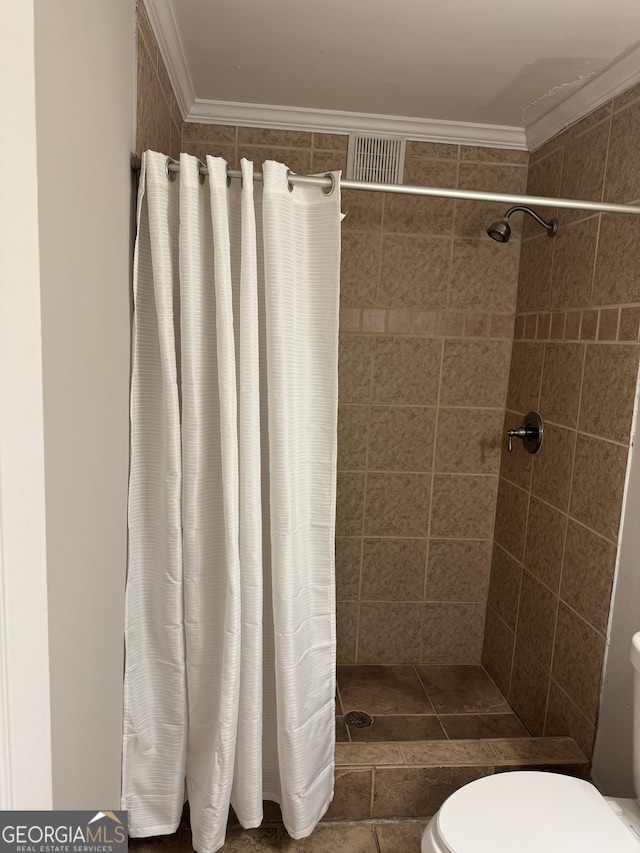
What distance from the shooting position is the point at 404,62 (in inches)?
70.5

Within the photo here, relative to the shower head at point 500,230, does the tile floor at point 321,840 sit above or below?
below

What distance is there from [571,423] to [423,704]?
3.96ft

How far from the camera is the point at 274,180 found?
134 centimetres

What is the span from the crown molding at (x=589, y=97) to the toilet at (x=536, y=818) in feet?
4.98

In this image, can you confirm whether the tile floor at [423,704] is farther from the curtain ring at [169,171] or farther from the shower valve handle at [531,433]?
the curtain ring at [169,171]

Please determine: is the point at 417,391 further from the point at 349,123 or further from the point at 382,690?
the point at 382,690

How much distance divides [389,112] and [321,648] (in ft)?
6.14

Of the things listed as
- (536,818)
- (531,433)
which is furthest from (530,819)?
(531,433)

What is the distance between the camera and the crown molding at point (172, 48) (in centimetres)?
150

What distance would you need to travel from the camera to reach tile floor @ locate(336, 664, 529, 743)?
2135 millimetres

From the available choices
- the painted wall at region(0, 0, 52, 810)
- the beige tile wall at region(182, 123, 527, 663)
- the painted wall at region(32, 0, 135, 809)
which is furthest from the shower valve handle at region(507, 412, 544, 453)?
the painted wall at region(0, 0, 52, 810)

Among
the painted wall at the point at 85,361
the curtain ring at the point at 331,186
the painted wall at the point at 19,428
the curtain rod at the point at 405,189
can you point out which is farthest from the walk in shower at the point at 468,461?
the painted wall at the point at 19,428

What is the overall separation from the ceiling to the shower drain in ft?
7.19

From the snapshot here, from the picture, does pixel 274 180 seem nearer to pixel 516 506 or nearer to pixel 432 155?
pixel 432 155
